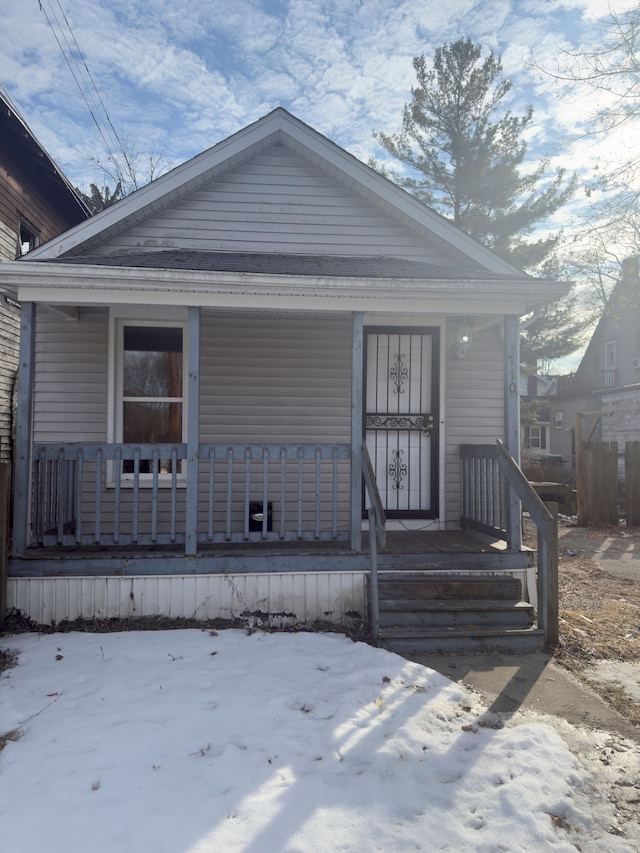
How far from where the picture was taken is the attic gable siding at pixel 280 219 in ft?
19.8

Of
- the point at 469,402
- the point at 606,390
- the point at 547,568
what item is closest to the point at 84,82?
the point at 469,402

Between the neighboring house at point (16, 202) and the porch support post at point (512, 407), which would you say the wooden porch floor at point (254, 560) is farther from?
the neighboring house at point (16, 202)

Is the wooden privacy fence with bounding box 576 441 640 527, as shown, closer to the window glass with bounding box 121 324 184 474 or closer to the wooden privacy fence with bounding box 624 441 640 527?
the wooden privacy fence with bounding box 624 441 640 527

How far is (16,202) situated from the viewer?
10.8m

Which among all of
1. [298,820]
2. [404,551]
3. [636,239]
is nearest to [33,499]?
[404,551]

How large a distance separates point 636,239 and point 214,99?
386 inches

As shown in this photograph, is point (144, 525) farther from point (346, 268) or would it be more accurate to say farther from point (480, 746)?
point (480, 746)

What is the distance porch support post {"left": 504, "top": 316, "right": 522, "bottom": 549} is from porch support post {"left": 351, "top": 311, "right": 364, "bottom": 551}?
1.43 metres

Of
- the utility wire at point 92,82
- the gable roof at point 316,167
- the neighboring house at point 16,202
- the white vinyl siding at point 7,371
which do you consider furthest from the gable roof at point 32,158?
the gable roof at point 316,167

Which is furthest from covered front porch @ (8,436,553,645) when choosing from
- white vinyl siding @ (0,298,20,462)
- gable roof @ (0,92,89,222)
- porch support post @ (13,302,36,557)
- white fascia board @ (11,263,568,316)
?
gable roof @ (0,92,89,222)

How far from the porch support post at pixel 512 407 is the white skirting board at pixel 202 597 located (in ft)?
5.00

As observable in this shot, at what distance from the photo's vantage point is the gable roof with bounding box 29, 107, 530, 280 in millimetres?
5711

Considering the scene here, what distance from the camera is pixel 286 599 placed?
4816mm

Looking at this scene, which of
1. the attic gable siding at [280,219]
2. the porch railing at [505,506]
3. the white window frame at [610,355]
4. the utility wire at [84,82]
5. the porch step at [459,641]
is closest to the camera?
the porch step at [459,641]
